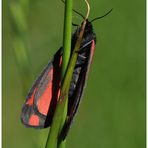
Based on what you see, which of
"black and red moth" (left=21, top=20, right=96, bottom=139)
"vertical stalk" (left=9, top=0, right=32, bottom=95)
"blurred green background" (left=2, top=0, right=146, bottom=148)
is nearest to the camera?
"black and red moth" (left=21, top=20, right=96, bottom=139)

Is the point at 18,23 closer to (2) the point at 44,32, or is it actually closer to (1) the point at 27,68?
(1) the point at 27,68

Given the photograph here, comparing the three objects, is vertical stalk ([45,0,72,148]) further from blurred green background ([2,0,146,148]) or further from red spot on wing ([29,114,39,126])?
blurred green background ([2,0,146,148])

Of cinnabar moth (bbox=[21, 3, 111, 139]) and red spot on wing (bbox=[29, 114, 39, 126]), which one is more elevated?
cinnabar moth (bbox=[21, 3, 111, 139])

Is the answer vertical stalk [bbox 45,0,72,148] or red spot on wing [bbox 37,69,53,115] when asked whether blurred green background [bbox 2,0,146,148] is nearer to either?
A: red spot on wing [bbox 37,69,53,115]

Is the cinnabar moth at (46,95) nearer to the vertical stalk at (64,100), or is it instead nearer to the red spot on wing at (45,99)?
the red spot on wing at (45,99)

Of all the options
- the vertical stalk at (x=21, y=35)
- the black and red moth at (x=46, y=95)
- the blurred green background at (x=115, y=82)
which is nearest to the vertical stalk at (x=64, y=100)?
the black and red moth at (x=46, y=95)

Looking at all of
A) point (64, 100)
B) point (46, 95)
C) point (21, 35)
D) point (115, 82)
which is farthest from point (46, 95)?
point (115, 82)

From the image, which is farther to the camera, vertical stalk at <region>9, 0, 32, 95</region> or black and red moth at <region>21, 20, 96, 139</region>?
vertical stalk at <region>9, 0, 32, 95</region>

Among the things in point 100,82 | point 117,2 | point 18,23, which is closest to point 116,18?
point 117,2

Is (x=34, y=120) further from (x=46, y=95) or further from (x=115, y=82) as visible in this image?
(x=115, y=82)

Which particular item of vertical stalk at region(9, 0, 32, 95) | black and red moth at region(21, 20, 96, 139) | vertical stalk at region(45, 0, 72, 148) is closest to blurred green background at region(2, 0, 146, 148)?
vertical stalk at region(9, 0, 32, 95)

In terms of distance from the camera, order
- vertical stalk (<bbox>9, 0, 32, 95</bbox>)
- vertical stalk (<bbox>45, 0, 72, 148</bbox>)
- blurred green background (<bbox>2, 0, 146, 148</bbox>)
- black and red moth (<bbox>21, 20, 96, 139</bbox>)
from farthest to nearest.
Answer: blurred green background (<bbox>2, 0, 146, 148</bbox>), vertical stalk (<bbox>9, 0, 32, 95</bbox>), black and red moth (<bbox>21, 20, 96, 139</bbox>), vertical stalk (<bbox>45, 0, 72, 148</bbox>)
